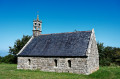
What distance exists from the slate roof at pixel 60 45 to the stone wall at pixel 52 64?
2.57 feet

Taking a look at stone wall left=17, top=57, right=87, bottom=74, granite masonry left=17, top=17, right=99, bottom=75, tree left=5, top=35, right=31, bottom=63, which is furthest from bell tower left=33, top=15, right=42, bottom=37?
tree left=5, top=35, right=31, bottom=63

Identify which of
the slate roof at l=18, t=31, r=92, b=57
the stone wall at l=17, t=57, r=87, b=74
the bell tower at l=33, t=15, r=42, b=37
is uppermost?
the bell tower at l=33, t=15, r=42, b=37

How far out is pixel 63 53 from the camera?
74.3 feet

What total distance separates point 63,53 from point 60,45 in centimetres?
227

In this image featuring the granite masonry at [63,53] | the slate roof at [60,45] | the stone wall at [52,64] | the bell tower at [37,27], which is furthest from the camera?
the bell tower at [37,27]

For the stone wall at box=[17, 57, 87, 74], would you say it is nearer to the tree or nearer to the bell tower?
the bell tower

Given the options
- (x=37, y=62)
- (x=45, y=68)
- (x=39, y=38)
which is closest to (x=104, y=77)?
(x=45, y=68)

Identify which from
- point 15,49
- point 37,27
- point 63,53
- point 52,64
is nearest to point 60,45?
point 63,53

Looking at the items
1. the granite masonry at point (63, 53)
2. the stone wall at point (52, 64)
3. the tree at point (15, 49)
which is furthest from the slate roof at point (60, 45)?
the tree at point (15, 49)

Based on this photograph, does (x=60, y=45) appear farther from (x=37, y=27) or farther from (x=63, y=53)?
(x=37, y=27)

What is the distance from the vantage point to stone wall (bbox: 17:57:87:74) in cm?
2092

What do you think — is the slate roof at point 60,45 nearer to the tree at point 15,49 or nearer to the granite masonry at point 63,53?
the granite masonry at point 63,53

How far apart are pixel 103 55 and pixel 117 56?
12.9 feet

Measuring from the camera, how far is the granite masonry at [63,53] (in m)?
21.2
